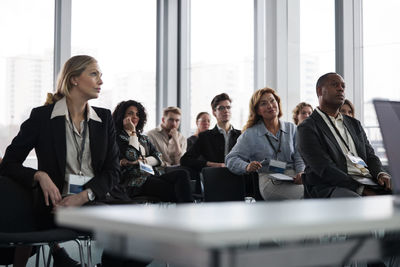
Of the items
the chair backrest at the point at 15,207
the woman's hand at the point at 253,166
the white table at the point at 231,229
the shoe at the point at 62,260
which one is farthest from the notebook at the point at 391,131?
the shoe at the point at 62,260

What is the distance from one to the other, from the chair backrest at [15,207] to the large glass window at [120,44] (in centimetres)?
481

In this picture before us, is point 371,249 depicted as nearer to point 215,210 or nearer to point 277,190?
point 215,210

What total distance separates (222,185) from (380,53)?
9.78 ft

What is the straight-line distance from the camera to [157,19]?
862cm

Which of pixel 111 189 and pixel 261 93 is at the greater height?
pixel 261 93

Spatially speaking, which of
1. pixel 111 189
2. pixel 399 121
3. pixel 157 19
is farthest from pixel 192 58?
pixel 399 121

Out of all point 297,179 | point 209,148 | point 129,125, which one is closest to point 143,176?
point 129,125

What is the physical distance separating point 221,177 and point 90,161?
1206 mm

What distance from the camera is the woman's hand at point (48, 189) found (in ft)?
9.40

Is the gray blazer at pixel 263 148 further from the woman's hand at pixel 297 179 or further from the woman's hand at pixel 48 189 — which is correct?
the woman's hand at pixel 48 189

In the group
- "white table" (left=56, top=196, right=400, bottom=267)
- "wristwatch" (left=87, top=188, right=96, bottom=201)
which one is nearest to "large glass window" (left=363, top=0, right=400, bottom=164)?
"wristwatch" (left=87, top=188, right=96, bottom=201)

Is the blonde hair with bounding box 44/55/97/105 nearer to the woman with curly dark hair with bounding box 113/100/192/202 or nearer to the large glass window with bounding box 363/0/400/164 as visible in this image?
the woman with curly dark hair with bounding box 113/100/192/202

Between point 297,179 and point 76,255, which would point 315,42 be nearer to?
point 297,179

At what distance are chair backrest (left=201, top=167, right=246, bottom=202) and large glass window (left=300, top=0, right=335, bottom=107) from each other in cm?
287
